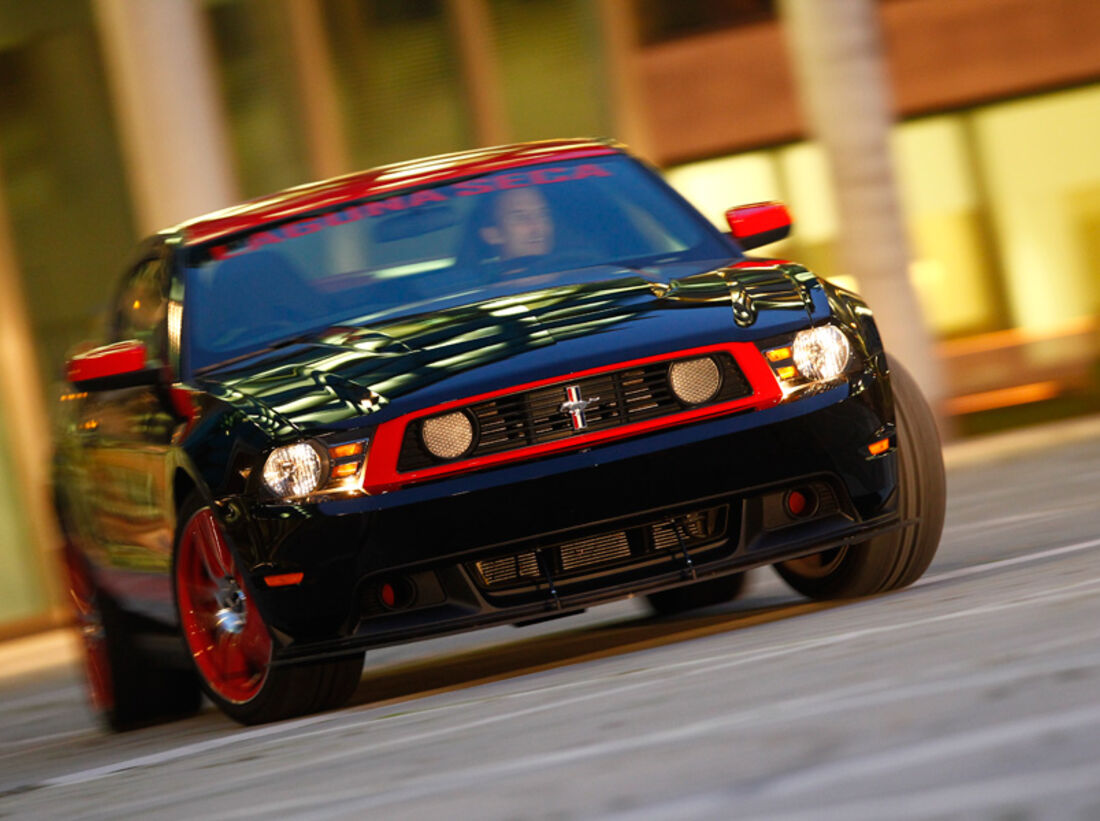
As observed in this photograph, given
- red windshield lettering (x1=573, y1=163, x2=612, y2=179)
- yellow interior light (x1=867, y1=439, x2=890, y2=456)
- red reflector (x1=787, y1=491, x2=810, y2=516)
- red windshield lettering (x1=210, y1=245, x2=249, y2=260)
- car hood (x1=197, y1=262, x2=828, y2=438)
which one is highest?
red windshield lettering (x1=573, y1=163, x2=612, y2=179)

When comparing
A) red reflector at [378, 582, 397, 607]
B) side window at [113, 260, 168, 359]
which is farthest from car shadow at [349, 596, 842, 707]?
side window at [113, 260, 168, 359]

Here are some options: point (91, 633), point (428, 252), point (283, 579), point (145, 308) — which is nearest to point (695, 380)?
point (283, 579)

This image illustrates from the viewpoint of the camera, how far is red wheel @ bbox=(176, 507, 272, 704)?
643 cm

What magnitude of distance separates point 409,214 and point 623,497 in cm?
178

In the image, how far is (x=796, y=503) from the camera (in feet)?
21.2

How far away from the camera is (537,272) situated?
7.25 metres

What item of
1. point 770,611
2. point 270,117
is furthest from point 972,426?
point 770,611

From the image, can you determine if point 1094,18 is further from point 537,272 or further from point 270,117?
point 537,272

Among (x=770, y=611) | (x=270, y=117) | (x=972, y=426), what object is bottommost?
(x=972, y=426)

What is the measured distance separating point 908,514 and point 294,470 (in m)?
1.72

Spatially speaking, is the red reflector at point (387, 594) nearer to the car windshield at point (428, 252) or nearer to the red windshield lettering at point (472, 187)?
the car windshield at point (428, 252)

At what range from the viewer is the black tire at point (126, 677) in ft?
26.0

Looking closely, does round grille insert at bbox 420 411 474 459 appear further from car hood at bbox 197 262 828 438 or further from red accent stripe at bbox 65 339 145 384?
red accent stripe at bbox 65 339 145 384

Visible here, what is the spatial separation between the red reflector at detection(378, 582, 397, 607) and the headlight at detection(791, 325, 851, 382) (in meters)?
1.22
